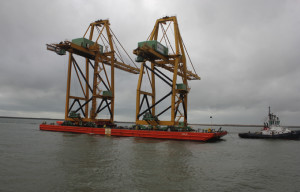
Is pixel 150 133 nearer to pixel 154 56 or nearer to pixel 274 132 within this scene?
pixel 154 56

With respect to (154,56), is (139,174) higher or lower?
lower

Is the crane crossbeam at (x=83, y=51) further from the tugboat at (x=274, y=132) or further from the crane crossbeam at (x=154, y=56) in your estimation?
the tugboat at (x=274, y=132)

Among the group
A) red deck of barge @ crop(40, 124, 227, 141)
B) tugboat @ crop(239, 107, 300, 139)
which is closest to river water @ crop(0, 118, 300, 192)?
red deck of barge @ crop(40, 124, 227, 141)

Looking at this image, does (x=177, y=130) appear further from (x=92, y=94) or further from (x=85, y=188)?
(x=85, y=188)

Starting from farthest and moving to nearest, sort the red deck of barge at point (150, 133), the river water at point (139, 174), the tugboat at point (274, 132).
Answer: the tugboat at point (274, 132), the red deck of barge at point (150, 133), the river water at point (139, 174)

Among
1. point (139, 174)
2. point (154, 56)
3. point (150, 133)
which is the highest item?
point (154, 56)

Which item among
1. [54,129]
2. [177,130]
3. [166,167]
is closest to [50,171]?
[166,167]

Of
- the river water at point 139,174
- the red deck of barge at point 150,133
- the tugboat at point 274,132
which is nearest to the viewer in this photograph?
the river water at point 139,174

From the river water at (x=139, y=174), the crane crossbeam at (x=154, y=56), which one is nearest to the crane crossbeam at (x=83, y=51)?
the crane crossbeam at (x=154, y=56)

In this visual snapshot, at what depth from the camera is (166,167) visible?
47.5ft

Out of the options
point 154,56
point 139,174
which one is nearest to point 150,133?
point 154,56

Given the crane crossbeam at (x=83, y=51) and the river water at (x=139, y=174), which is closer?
the river water at (x=139, y=174)

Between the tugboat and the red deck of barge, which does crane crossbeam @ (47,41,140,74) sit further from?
the tugboat

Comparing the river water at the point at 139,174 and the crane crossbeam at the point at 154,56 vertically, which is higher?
the crane crossbeam at the point at 154,56
